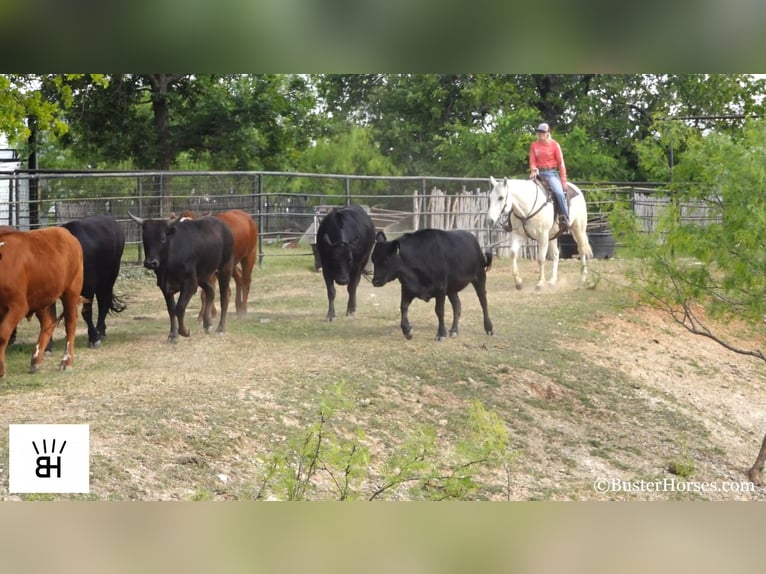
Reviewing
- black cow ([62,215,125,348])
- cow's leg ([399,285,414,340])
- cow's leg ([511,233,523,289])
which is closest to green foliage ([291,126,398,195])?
cow's leg ([399,285,414,340])

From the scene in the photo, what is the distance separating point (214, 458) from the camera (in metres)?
6.18

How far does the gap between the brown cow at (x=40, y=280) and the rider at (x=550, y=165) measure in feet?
9.13

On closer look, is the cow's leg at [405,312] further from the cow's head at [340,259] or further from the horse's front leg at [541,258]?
the horse's front leg at [541,258]

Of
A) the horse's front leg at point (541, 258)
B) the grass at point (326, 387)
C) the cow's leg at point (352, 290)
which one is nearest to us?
the grass at point (326, 387)

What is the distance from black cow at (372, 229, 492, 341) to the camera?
24.3 feet

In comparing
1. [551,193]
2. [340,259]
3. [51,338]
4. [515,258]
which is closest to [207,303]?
[340,259]

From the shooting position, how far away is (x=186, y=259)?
7375 mm

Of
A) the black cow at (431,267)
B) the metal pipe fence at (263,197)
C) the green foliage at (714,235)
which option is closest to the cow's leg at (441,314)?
→ the black cow at (431,267)

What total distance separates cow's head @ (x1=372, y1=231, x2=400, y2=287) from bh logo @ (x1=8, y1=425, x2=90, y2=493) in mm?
2139

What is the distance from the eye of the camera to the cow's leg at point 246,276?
7.66 metres

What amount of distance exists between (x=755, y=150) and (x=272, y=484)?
3.14 meters

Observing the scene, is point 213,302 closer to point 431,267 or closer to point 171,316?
point 171,316
